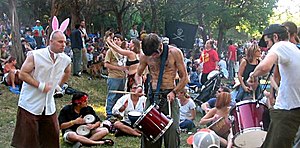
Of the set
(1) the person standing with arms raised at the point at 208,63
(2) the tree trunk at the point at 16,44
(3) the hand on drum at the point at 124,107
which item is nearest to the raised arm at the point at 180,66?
(3) the hand on drum at the point at 124,107

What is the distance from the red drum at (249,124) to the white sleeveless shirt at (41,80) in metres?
2.13

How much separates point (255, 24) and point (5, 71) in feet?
66.2

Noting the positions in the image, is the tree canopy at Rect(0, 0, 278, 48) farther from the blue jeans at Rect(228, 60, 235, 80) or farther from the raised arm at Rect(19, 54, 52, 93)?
the raised arm at Rect(19, 54, 52, 93)

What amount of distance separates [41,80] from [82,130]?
7.36ft

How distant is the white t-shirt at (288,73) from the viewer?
4176 millimetres

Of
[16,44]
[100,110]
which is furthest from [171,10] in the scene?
[100,110]

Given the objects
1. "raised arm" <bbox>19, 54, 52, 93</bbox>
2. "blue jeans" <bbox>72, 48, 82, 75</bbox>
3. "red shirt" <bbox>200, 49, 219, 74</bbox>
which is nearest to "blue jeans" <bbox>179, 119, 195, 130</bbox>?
"raised arm" <bbox>19, 54, 52, 93</bbox>

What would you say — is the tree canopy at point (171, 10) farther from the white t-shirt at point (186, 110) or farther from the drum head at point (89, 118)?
the drum head at point (89, 118)

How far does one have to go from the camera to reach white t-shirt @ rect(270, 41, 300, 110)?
4.18 metres

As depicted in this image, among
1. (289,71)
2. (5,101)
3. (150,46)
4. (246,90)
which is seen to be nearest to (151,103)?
(150,46)

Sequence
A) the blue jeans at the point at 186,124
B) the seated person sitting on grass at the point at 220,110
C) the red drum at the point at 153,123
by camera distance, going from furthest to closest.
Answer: the blue jeans at the point at 186,124
the seated person sitting on grass at the point at 220,110
the red drum at the point at 153,123

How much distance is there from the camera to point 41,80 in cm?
488

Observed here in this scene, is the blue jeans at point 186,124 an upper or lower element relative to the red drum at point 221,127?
lower

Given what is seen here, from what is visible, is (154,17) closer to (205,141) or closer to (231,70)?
(231,70)
